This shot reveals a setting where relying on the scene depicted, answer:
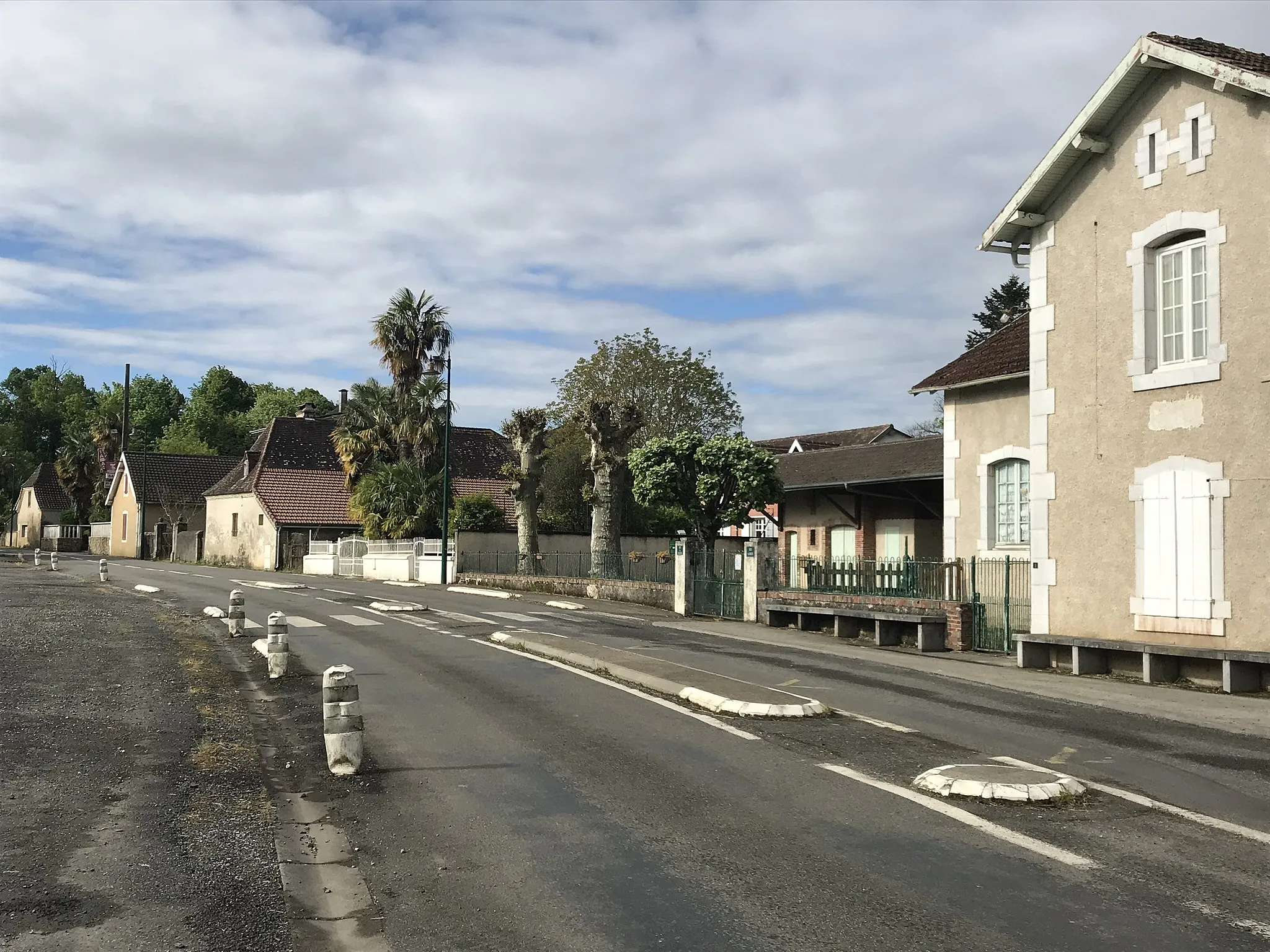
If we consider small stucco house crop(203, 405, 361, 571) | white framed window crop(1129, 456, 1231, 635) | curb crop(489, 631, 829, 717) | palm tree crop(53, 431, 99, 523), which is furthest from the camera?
palm tree crop(53, 431, 99, 523)

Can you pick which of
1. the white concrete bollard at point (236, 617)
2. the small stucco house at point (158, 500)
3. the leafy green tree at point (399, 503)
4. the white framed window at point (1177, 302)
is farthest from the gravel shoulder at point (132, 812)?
the small stucco house at point (158, 500)

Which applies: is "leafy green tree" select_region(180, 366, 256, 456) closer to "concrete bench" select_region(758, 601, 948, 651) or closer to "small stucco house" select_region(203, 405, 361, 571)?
"small stucco house" select_region(203, 405, 361, 571)

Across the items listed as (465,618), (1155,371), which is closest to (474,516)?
(465,618)

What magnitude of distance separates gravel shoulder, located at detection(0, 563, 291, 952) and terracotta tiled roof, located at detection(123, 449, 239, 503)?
191ft

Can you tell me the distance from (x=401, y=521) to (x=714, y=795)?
37.6 metres

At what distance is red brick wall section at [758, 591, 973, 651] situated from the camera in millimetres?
19594

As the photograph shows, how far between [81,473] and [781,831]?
90.3 m

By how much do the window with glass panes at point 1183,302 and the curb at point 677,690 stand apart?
8204 millimetres

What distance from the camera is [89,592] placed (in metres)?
30.5

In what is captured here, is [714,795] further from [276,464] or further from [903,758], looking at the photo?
[276,464]

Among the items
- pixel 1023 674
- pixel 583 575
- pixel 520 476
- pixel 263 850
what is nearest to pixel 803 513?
pixel 583 575

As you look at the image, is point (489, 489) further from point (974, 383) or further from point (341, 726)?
point (341, 726)

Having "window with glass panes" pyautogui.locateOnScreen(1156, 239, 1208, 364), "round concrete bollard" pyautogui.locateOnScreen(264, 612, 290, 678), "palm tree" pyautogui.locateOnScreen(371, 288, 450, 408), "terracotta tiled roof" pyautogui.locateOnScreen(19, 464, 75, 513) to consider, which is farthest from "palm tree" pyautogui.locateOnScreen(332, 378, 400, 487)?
"terracotta tiled roof" pyautogui.locateOnScreen(19, 464, 75, 513)

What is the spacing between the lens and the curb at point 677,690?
1127 cm
